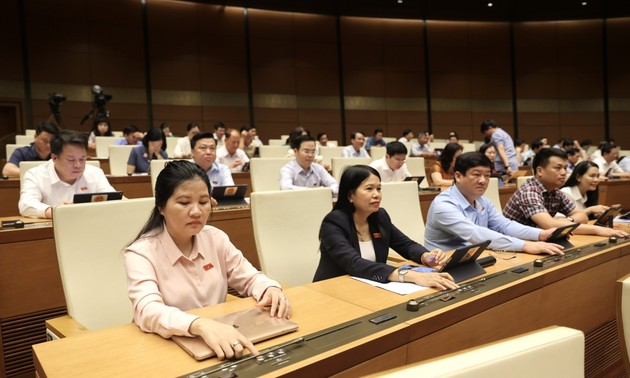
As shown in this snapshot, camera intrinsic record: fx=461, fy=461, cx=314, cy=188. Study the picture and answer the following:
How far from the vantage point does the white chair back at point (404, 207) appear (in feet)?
9.36

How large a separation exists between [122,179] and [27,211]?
1.79 meters

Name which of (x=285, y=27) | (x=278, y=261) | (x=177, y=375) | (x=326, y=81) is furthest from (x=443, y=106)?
(x=177, y=375)

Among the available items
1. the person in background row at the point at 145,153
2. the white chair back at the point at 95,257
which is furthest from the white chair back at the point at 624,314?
the person in background row at the point at 145,153

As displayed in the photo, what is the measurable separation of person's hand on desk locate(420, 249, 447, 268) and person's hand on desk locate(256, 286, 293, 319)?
76 centimetres

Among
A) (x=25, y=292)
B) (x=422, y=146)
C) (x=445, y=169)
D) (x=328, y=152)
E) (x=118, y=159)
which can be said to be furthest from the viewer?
(x=422, y=146)

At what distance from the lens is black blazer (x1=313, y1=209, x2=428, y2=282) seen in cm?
174

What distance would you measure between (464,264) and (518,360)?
1.23 meters

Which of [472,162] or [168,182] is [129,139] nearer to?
[472,162]

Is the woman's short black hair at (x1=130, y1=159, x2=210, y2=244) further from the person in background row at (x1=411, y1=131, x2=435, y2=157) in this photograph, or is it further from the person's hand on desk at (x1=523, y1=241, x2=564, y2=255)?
the person in background row at (x1=411, y1=131, x2=435, y2=157)

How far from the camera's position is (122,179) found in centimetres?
446

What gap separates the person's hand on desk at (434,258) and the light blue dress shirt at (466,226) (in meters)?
0.37

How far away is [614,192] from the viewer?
19.7 ft

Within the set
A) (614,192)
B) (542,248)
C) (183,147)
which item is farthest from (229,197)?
(614,192)

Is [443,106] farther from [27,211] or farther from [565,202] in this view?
[27,211]
